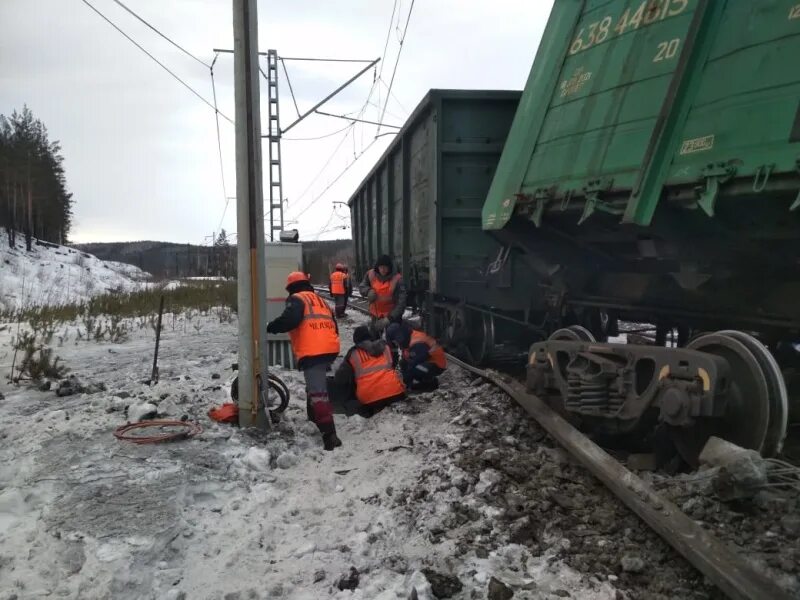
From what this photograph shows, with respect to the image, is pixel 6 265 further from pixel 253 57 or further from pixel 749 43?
pixel 749 43

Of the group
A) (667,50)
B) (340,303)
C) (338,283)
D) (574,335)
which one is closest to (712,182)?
(667,50)

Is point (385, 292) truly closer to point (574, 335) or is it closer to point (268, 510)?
point (574, 335)

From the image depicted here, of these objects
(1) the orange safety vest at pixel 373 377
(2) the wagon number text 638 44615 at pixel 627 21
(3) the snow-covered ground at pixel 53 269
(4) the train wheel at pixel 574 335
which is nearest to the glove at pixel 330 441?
(1) the orange safety vest at pixel 373 377

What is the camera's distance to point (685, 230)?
3.86m

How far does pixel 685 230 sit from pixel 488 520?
225cm

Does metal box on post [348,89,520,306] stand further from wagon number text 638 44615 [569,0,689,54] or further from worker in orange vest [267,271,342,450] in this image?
worker in orange vest [267,271,342,450]

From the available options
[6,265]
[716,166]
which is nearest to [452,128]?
Result: [716,166]

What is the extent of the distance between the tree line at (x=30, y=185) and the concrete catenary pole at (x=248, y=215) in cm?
4728

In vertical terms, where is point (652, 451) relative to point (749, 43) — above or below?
below

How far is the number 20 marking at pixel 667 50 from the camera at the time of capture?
3725mm

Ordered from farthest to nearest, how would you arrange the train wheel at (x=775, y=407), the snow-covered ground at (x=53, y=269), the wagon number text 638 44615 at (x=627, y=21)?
the snow-covered ground at (x=53, y=269), the wagon number text 638 44615 at (x=627, y=21), the train wheel at (x=775, y=407)

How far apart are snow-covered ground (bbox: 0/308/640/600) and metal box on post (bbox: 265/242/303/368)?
2.39 meters

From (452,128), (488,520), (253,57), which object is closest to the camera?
(488,520)

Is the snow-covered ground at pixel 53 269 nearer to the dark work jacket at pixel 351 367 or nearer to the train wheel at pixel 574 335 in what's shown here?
the dark work jacket at pixel 351 367
